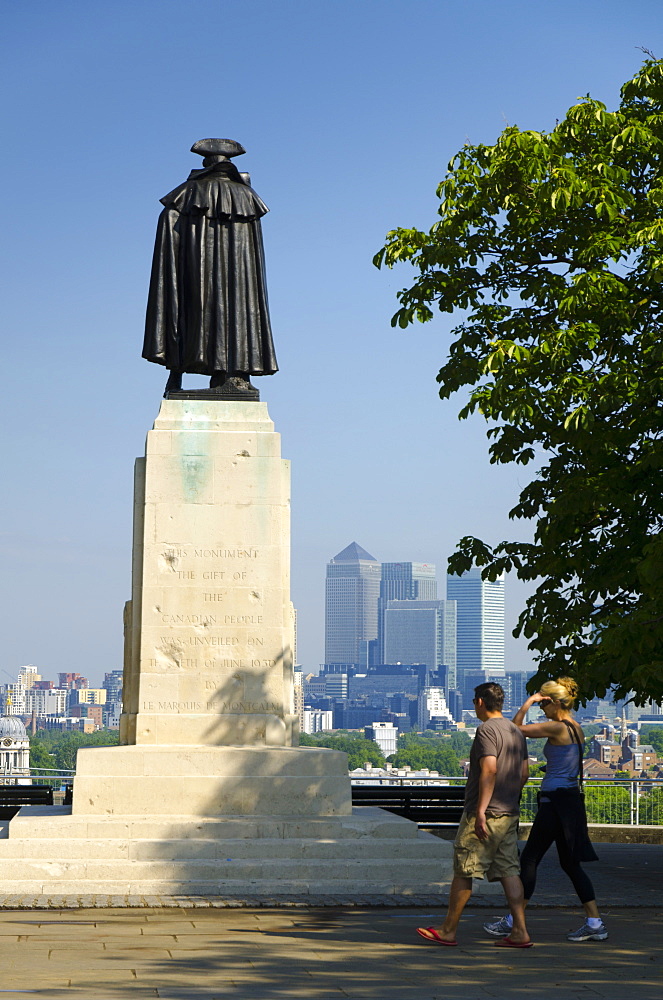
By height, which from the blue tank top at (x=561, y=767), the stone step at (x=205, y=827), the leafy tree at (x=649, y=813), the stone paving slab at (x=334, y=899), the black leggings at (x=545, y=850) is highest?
the blue tank top at (x=561, y=767)

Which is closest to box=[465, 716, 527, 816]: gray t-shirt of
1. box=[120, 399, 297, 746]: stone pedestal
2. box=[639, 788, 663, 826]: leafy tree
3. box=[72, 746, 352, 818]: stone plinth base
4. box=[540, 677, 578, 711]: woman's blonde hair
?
box=[540, 677, 578, 711]: woman's blonde hair

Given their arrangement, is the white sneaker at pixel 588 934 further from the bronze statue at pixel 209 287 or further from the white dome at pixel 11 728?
the white dome at pixel 11 728

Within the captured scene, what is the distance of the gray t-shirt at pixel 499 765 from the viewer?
8.59 m

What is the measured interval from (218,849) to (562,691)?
4275mm

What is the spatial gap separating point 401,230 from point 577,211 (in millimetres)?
2246

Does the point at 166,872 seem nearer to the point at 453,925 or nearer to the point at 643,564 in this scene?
the point at 453,925

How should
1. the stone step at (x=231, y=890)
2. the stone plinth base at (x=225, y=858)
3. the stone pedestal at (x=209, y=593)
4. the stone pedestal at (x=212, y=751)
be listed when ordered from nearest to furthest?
the stone step at (x=231, y=890) < the stone plinth base at (x=225, y=858) < the stone pedestal at (x=212, y=751) < the stone pedestal at (x=209, y=593)

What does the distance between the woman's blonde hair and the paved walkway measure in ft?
5.45

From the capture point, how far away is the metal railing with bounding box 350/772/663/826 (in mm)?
19453

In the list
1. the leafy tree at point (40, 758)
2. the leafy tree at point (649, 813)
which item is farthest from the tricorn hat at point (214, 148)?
the leafy tree at point (40, 758)

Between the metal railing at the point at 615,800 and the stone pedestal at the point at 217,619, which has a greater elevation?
the stone pedestal at the point at 217,619

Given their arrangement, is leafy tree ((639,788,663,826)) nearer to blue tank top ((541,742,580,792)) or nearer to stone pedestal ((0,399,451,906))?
stone pedestal ((0,399,451,906))

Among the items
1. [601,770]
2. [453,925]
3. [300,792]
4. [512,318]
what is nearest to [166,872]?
[300,792]

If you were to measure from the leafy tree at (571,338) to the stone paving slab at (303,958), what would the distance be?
444 centimetres
